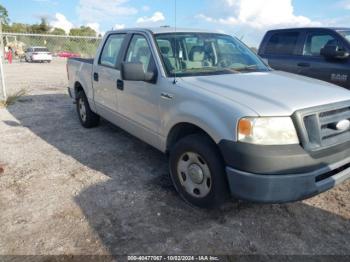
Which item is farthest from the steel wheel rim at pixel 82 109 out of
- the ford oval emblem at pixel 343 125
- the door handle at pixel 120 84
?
the ford oval emblem at pixel 343 125

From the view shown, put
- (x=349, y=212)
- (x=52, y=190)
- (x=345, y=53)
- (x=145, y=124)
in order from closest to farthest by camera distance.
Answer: (x=349, y=212), (x=52, y=190), (x=145, y=124), (x=345, y=53)

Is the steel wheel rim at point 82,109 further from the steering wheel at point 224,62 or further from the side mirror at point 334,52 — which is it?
the side mirror at point 334,52

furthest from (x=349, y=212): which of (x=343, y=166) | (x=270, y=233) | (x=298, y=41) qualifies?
(x=298, y=41)

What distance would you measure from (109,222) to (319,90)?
240 centimetres

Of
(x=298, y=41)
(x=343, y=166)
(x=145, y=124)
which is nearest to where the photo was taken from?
(x=343, y=166)

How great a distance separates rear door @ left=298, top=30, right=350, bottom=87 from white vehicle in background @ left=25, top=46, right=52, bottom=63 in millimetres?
26142

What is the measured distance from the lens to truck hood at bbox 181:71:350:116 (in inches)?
106

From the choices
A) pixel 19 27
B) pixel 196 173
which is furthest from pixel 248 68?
pixel 19 27

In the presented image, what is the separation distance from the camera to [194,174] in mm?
3193

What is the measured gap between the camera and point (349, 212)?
129 inches

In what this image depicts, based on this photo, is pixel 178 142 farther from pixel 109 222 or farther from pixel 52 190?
pixel 52 190

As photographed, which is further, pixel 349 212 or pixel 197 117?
pixel 349 212

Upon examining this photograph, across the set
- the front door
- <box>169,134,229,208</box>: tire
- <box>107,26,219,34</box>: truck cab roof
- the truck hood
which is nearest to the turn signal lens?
the truck hood

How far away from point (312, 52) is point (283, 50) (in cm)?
65
